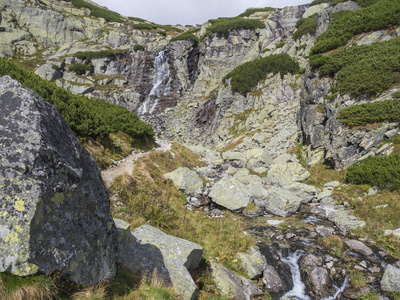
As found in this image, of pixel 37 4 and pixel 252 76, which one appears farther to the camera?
pixel 37 4

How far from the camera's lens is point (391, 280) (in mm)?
7609

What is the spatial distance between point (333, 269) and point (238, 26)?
264 ft

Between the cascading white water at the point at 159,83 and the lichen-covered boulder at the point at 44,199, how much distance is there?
59370mm

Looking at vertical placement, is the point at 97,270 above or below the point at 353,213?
above

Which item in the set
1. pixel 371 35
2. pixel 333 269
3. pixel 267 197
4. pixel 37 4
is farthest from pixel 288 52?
pixel 37 4

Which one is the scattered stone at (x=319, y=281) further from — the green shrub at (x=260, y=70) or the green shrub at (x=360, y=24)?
the green shrub at (x=260, y=70)

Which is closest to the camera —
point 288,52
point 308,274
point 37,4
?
point 308,274

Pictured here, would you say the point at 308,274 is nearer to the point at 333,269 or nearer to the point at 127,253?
the point at 333,269

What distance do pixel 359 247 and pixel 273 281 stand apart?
4.90m

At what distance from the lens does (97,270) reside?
402cm

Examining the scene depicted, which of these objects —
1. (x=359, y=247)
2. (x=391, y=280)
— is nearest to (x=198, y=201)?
(x=359, y=247)

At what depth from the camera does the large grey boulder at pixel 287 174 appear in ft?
64.0

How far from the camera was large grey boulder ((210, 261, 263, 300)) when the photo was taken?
747 cm

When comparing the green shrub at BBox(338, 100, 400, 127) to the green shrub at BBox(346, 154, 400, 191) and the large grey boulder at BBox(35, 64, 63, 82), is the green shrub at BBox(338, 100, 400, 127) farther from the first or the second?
the large grey boulder at BBox(35, 64, 63, 82)
